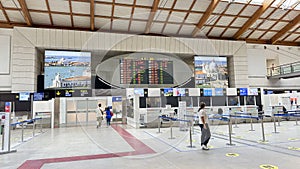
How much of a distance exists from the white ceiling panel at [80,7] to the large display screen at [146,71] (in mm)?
10446

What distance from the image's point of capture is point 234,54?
17.5m

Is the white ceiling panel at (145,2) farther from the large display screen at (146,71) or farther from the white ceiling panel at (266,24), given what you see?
the large display screen at (146,71)

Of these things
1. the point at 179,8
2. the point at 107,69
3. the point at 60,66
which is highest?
the point at 179,8

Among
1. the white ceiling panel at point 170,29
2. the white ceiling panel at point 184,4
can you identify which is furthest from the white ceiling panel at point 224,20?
the white ceiling panel at point 170,29

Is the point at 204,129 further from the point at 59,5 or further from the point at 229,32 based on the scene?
the point at 229,32

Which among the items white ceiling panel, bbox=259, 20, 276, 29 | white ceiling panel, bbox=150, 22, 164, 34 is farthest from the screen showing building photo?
white ceiling panel, bbox=150, 22, 164, 34

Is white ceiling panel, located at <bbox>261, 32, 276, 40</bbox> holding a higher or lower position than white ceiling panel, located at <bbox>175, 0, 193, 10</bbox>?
lower

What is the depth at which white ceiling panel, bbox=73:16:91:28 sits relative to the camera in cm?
1385

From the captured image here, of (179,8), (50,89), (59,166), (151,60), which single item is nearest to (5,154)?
(59,166)

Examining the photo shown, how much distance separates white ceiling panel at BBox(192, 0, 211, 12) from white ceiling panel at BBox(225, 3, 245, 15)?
1806 mm

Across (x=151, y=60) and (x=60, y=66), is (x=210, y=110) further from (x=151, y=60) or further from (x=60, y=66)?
(x=60, y=66)

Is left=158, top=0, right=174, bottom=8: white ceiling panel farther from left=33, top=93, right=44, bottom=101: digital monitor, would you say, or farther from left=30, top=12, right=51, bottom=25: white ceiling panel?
left=33, top=93, right=44, bottom=101: digital monitor

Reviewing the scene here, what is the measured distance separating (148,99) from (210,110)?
162 inches

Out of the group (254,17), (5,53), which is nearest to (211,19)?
(254,17)
